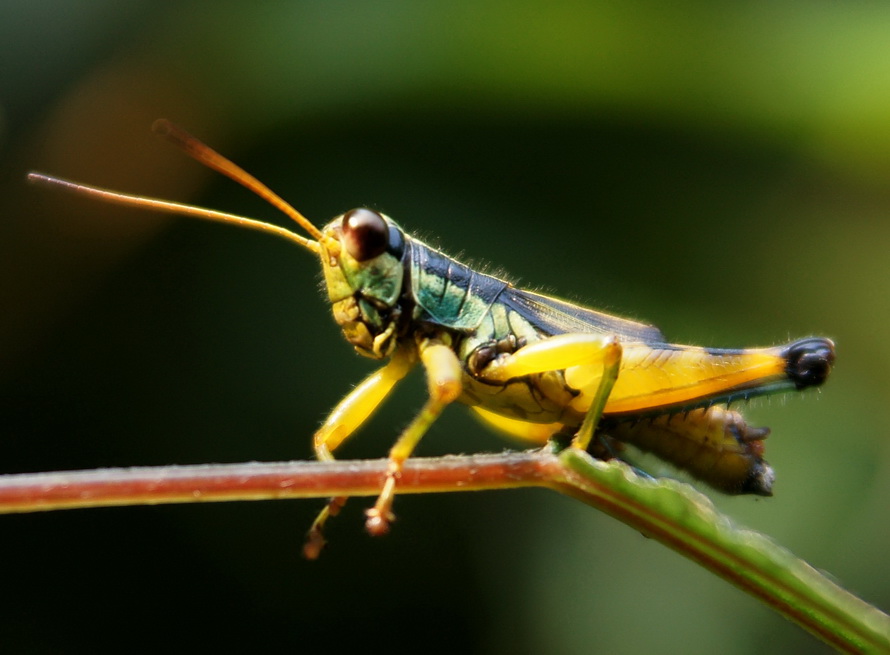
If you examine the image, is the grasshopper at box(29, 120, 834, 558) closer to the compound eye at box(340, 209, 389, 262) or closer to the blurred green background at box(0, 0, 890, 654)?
the compound eye at box(340, 209, 389, 262)

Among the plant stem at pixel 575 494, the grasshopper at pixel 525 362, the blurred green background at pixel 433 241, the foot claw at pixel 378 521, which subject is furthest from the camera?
the blurred green background at pixel 433 241

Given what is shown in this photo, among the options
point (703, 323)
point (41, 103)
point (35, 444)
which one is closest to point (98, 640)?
point (35, 444)

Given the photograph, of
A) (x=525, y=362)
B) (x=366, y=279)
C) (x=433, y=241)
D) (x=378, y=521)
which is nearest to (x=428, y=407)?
(x=378, y=521)

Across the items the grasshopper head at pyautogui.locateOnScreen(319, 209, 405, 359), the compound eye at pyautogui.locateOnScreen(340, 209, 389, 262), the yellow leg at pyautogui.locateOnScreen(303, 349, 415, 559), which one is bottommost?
the yellow leg at pyautogui.locateOnScreen(303, 349, 415, 559)

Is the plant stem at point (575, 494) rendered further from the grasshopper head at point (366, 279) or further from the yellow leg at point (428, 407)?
the grasshopper head at point (366, 279)

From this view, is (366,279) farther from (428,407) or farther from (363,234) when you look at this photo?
(428,407)

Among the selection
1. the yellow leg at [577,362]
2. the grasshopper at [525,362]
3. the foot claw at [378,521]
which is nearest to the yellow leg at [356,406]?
the grasshopper at [525,362]

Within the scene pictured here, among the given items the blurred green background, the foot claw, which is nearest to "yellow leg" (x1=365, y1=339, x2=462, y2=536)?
the foot claw
